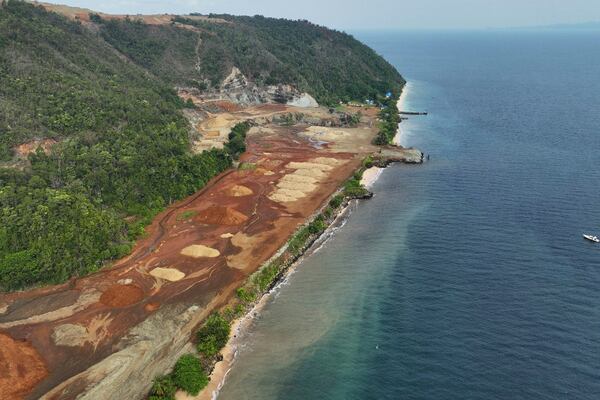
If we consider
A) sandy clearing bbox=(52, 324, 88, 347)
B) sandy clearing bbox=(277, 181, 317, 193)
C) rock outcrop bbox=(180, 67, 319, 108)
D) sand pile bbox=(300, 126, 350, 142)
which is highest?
rock outcrop bbox=(180, 67, 319, 108)

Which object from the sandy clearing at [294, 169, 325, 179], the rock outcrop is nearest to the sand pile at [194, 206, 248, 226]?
the sandy clearing at [294, 169, 325, 179]

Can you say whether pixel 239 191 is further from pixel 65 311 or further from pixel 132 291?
pixel 65 311

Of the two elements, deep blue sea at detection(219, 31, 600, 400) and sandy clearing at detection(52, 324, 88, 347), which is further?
sandy clearing at detection(52, 324, 88, 347)

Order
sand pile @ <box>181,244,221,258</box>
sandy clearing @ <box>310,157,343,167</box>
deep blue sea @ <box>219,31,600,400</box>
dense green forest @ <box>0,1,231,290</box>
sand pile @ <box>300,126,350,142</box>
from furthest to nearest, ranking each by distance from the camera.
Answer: sand pile @ <box>300,126,350,142</box> → sandy clearing @ <box>310,157,343,167</box> → sand pile @ <box>181,244,221,258</box> → dense green forest @ <box>0,1,231,290</box> → deep blue sea @ <box>219,31,600,400</box>

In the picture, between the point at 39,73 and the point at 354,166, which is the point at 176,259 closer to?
the point at 354,166

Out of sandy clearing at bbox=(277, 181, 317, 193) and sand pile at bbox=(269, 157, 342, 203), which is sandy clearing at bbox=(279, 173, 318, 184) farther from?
sandy clearing at bbox=(277, 181, 317, 193)

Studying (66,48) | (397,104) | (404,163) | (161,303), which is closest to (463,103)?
(397,104)

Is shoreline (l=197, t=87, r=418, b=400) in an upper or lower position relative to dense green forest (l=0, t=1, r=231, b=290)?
lower

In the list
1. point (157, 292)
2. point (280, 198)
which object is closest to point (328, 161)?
point (280, 198)
